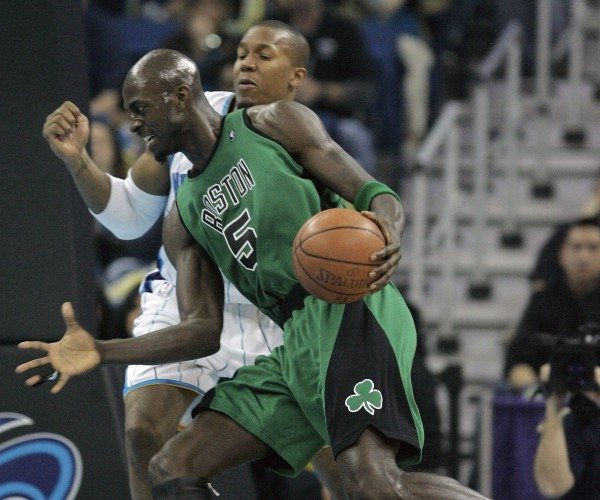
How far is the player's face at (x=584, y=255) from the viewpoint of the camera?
27.1 feet

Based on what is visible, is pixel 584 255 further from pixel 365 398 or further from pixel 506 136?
pixel 365 398

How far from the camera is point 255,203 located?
5062 millimetres

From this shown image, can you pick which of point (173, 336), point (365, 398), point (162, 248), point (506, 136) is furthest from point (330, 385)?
point (506, 136)

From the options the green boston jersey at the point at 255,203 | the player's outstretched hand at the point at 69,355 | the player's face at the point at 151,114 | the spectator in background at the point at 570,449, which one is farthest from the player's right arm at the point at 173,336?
the spectator in background at the point at 570,449

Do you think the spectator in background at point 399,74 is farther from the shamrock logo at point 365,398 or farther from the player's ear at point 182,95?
the shamrock logo at point 365,398

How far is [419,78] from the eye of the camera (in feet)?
37.0

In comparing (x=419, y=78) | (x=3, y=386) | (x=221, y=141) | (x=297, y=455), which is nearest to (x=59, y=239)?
(x=3, y=386)

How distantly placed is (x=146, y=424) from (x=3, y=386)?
24.7 inches

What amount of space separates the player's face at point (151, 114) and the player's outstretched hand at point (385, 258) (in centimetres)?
80

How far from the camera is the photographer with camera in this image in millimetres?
6320

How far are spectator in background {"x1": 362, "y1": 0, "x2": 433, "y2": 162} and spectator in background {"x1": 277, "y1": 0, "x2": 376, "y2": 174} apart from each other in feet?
1.30

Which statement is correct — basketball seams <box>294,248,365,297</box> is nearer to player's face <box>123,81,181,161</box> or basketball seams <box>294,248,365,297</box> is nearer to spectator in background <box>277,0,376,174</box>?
player's face <box>123,81,181,161</box>

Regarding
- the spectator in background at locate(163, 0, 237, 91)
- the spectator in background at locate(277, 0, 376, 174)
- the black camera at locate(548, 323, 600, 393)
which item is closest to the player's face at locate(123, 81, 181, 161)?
the black camera at locate(548, 323, 600, 393)

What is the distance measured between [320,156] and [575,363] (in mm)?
1914
